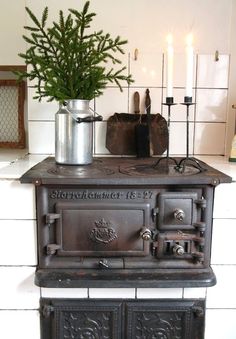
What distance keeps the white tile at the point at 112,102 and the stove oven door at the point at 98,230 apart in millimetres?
578

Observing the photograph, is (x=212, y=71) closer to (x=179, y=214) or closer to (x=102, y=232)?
(x=179, y=214)

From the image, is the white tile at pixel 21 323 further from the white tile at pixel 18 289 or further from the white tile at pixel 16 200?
the white tile at pixel 16 200

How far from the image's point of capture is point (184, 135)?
1.47 m

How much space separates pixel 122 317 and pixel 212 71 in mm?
1059

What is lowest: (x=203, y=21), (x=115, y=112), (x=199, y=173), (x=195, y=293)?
(x=195, y=293)

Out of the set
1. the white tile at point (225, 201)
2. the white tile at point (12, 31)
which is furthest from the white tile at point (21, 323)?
the white tile at point (12, 31)

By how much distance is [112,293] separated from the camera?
3.46 ft

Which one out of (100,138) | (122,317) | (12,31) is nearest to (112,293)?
(122,317)

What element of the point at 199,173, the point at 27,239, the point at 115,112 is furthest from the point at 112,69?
the point at 27,239

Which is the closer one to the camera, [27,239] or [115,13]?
[27,239]

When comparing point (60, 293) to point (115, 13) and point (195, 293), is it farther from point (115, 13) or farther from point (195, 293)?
point (115, 13)

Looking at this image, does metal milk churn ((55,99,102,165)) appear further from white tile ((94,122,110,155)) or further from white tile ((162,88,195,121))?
white tile ((162,88,195,121))

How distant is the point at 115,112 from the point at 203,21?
54cm

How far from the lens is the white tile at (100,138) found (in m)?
1.46
